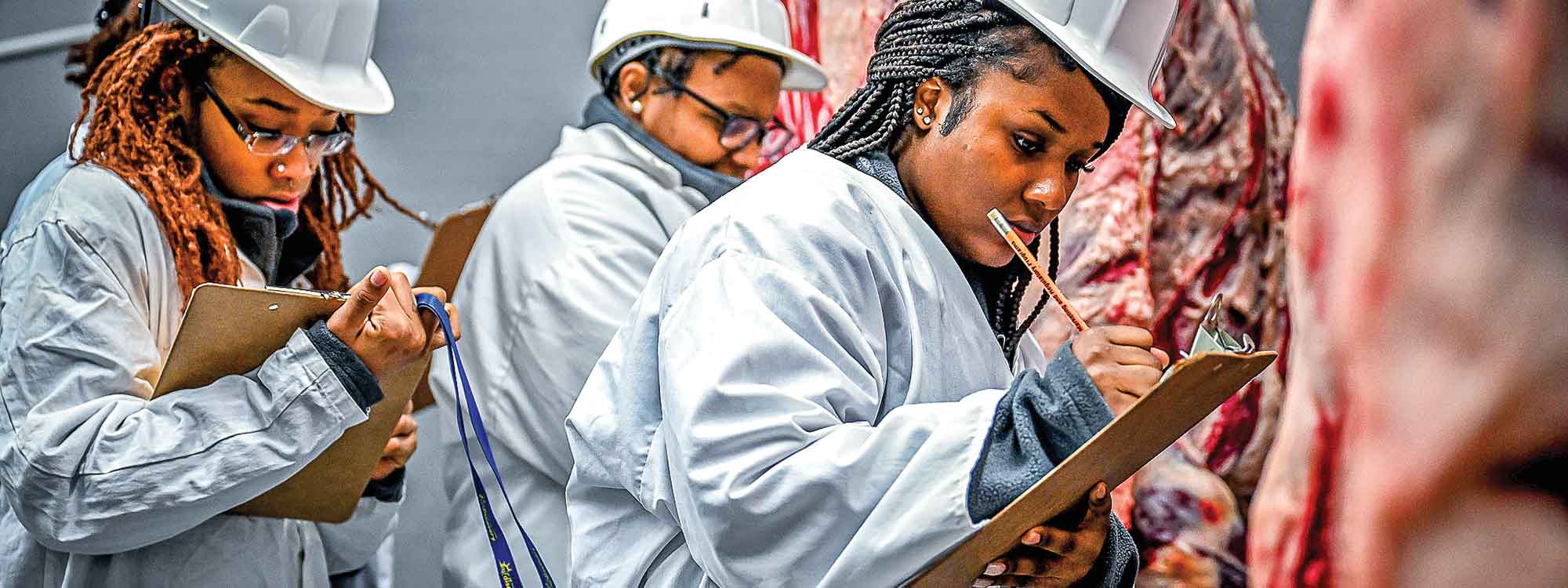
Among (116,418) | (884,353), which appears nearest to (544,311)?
(116,418)

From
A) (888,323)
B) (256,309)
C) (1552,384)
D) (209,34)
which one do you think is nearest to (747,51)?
(209,34)

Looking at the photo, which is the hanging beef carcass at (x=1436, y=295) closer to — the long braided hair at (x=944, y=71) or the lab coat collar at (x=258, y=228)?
the long braided hair at (x=944, y=71)

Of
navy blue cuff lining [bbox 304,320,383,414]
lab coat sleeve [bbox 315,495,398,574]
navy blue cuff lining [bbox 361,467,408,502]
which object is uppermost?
navy blue cuff lining [bbox 304,320,383,414]

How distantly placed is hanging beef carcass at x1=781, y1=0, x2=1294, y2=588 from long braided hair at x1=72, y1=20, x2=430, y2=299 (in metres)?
1.09

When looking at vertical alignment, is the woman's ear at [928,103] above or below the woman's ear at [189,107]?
above

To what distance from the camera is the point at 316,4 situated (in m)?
1.91

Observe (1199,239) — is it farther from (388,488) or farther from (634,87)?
(388,488)

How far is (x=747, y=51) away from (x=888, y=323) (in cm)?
108

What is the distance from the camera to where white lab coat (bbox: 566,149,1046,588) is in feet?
3.62

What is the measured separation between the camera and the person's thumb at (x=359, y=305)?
1.61m

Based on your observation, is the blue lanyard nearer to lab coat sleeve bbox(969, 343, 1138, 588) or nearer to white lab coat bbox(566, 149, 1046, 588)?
white lab coat bbox(566, 149, 1046, 588)

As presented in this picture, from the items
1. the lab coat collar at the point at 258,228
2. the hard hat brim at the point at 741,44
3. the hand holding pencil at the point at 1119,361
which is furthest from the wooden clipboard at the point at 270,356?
the hand holding pencil at the point at 1119,361

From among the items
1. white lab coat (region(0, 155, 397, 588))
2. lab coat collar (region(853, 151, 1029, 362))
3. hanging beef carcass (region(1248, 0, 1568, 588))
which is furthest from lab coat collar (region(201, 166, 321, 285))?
hanging beef carcass (region(1248, 0, 1568, 588))

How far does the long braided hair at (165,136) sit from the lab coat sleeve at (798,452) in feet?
2.77
